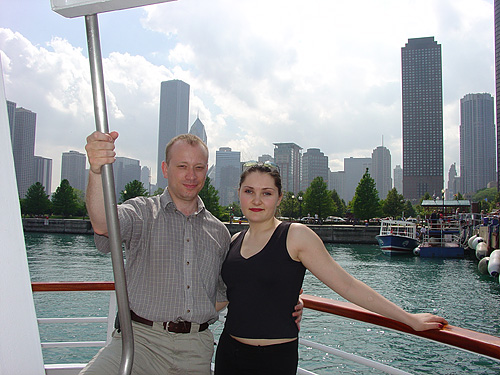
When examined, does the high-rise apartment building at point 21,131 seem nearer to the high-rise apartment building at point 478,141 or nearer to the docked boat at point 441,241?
the docked boat at point 441,241

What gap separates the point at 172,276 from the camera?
1.90 meters

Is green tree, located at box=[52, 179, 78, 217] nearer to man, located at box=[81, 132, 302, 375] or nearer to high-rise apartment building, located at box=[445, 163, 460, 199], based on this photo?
man, located at box=[81, 132, 302, 375]

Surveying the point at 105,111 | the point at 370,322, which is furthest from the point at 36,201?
the point at 105,111

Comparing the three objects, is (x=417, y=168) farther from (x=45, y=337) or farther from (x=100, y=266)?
(x=45, y=337)

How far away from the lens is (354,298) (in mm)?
1697

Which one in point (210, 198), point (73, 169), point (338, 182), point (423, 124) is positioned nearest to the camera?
point (210, 198)

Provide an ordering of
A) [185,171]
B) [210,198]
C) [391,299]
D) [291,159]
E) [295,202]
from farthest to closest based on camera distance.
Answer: [291,159] < [295,202] < [210,198] < [391,299] < [185,171]

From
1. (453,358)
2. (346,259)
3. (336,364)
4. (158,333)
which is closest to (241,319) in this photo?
(158,333)

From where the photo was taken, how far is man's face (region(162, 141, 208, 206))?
6.89 ft

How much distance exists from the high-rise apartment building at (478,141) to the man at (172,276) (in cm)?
18484

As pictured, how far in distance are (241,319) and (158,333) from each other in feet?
1.40

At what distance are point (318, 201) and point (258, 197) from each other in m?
47.6

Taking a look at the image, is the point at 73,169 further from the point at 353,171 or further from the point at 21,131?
the point at 353,171

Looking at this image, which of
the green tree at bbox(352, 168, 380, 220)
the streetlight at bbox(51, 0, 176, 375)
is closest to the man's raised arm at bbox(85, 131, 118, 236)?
the streetlight at bbox(51, 0, 176, 375)
